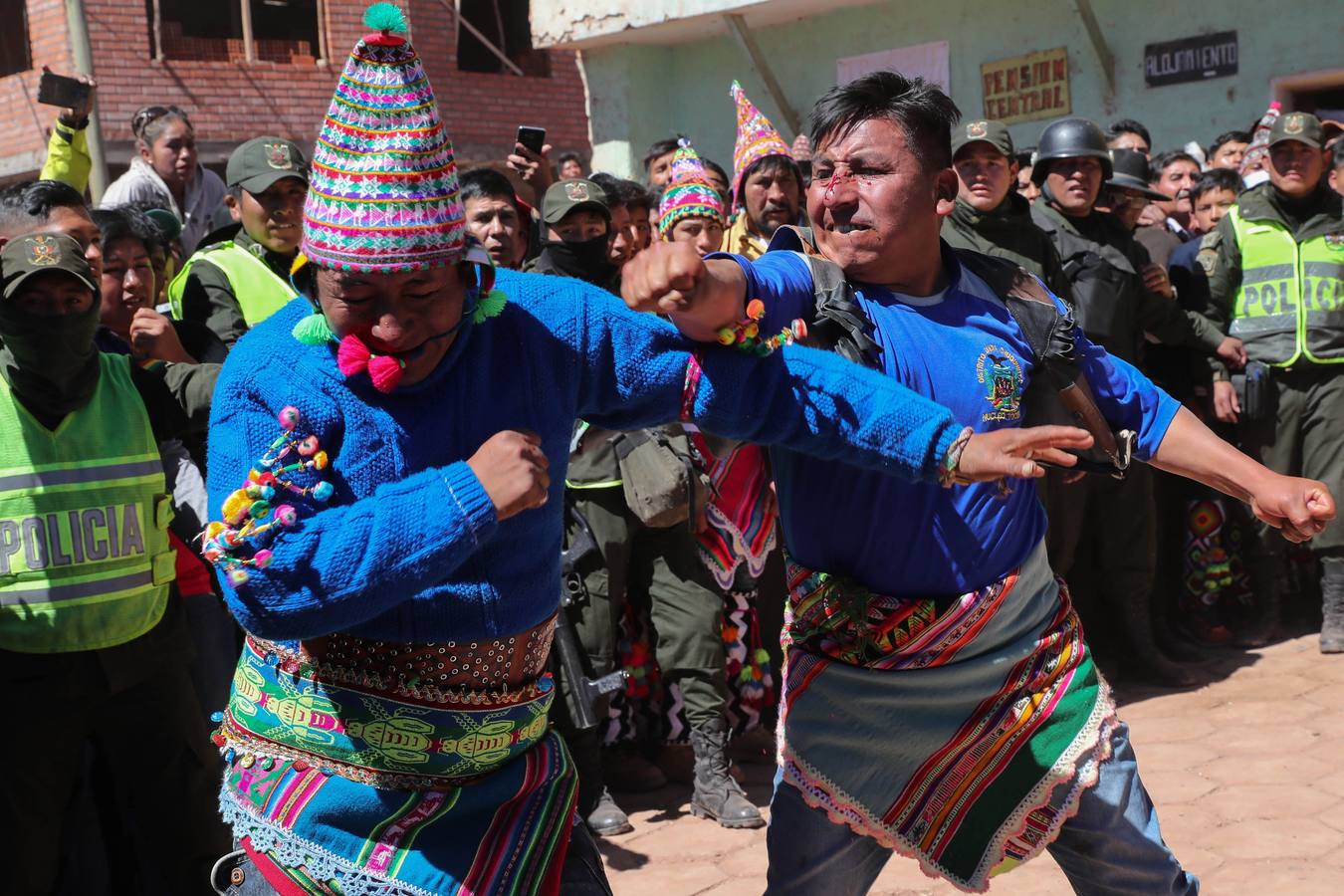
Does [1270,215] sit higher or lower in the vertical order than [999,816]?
higher

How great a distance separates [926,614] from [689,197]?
3372 millimetres

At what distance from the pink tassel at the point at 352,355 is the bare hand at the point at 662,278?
16.6 inches

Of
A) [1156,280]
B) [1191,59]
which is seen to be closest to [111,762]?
[1156,280]

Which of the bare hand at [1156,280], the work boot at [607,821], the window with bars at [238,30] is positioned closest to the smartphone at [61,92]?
the work boot at [607,821]

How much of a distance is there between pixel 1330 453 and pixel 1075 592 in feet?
4.98

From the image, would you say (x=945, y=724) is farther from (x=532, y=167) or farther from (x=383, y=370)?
(x=532, y=167)

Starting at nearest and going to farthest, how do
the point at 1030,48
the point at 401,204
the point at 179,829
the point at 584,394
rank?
1. the point at 401,204
2. the point at 584,394
3. the point at 179,829
4. the point at 1030,48

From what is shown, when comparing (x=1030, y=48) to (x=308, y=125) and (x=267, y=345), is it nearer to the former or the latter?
(x=308, y=125)

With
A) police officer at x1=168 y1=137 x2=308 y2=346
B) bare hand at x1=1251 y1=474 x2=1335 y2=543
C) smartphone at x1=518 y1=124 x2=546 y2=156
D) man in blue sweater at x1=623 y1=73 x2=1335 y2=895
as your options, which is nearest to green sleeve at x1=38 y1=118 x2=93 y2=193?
police officer at x1=168 y1=137 x2=308 y2=346

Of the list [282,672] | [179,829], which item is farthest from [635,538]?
[282,672]

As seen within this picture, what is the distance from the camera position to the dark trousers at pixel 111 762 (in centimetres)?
340

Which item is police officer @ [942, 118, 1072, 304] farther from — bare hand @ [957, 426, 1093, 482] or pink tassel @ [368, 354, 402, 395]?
pink tassel @ [368, 354, 402, 395]

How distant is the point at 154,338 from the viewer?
3873 mm

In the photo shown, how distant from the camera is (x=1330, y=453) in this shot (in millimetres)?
7148
